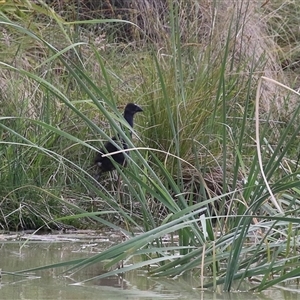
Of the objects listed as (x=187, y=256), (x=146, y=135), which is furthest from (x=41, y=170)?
(x=187, y=256)

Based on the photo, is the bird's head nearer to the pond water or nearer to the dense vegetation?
the dense vegetation

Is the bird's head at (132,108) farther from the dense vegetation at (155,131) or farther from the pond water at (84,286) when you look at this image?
the pond water at (84,286)

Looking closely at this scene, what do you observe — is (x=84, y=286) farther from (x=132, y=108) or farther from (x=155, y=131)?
(x=132, y=108)

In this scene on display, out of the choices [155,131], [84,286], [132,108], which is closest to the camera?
[84,286]

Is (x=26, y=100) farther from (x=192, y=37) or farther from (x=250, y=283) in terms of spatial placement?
(x=250, y=283)

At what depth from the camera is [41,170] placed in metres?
4.80

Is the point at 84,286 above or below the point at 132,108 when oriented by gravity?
above

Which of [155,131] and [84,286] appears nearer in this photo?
[84,286]

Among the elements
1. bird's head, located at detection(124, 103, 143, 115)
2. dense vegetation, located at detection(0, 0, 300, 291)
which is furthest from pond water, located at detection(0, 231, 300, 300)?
bird's head, located at detection(124, 103, 143, 115)

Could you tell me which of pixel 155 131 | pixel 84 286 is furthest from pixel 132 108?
pixel 84 286

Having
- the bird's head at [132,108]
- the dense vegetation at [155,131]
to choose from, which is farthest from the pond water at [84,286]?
the bird's head at [132,108]

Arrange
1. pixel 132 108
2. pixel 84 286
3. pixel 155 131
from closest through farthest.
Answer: pixel 84 286, pixel 155 131, pixel 132 108

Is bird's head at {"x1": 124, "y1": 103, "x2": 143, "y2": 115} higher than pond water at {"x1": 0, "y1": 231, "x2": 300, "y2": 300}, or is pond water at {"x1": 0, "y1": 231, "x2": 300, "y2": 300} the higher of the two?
pond water at {"x1": 0, "y1": 231, "x2": 300, "y2": 300}

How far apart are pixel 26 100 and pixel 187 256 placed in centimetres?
242
